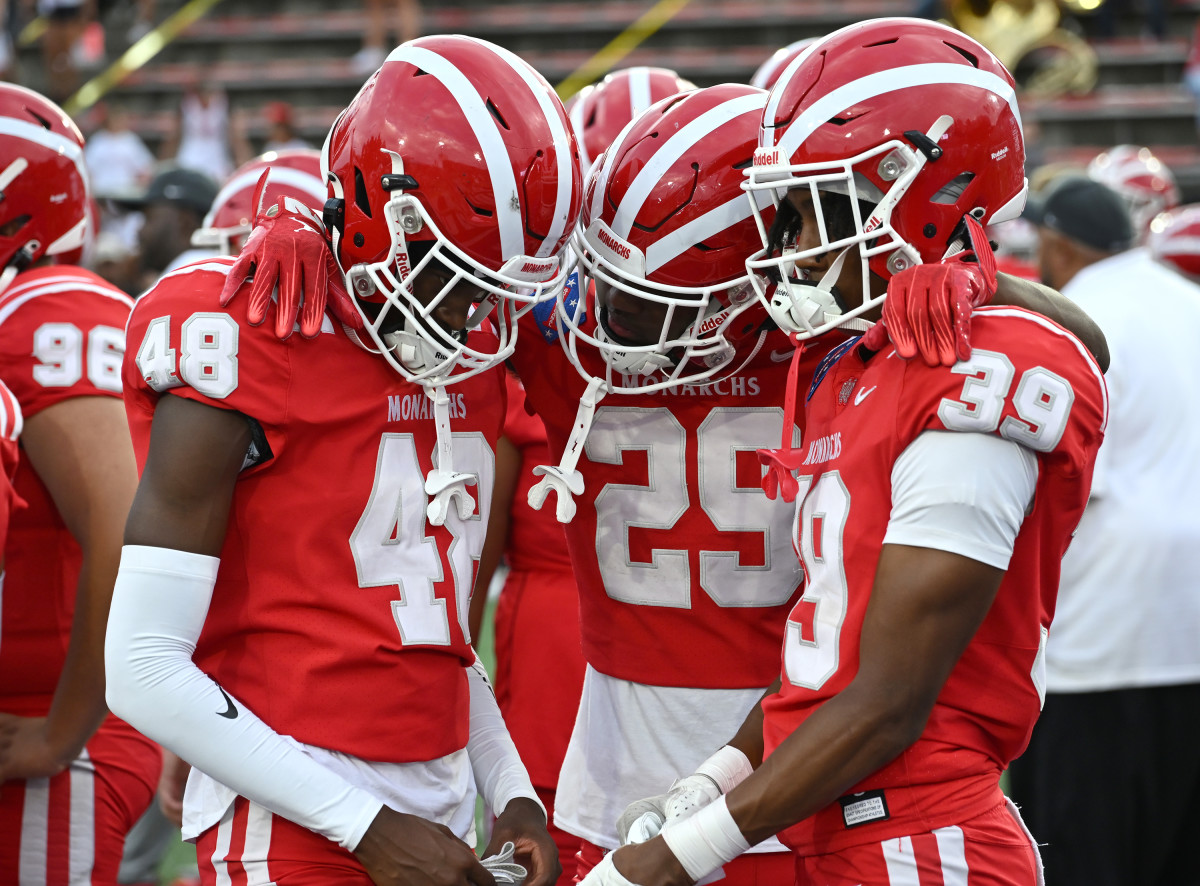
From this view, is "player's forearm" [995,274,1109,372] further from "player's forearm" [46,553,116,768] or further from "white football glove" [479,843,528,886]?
"player's forearm" [46,553,116,768]

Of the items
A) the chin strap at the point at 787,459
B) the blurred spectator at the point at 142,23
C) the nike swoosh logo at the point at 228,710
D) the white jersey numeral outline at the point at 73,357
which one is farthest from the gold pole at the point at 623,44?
the nike swoosh logo at the point at 228,710

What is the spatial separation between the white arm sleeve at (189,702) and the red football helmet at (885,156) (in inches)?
38.9

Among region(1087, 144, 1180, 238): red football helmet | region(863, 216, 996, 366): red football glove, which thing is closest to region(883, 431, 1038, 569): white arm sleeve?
region(863, 216, 996, 366): red football glove

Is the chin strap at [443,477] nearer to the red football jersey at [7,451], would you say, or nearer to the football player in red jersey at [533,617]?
the red football jersey at [7,451]

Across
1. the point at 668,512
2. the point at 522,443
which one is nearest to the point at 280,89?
the point at 522,443

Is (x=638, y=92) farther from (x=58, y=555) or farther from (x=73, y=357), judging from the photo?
(x=58, y=555)

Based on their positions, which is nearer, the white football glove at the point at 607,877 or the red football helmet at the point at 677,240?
the white football glove at the point at 607,877

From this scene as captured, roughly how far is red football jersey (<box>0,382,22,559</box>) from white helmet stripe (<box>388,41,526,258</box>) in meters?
0.98

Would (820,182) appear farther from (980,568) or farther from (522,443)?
(522,443)

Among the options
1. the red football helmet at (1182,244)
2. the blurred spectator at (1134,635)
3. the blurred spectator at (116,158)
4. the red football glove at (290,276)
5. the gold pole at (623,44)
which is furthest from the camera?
the gold pole at (623,44)

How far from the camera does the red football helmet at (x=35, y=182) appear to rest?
2812 millimetres

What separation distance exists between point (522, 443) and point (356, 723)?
1.55 meters

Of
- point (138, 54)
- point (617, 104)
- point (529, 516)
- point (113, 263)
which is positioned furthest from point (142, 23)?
point (529, 516)

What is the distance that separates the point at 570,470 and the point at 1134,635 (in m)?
2.63
